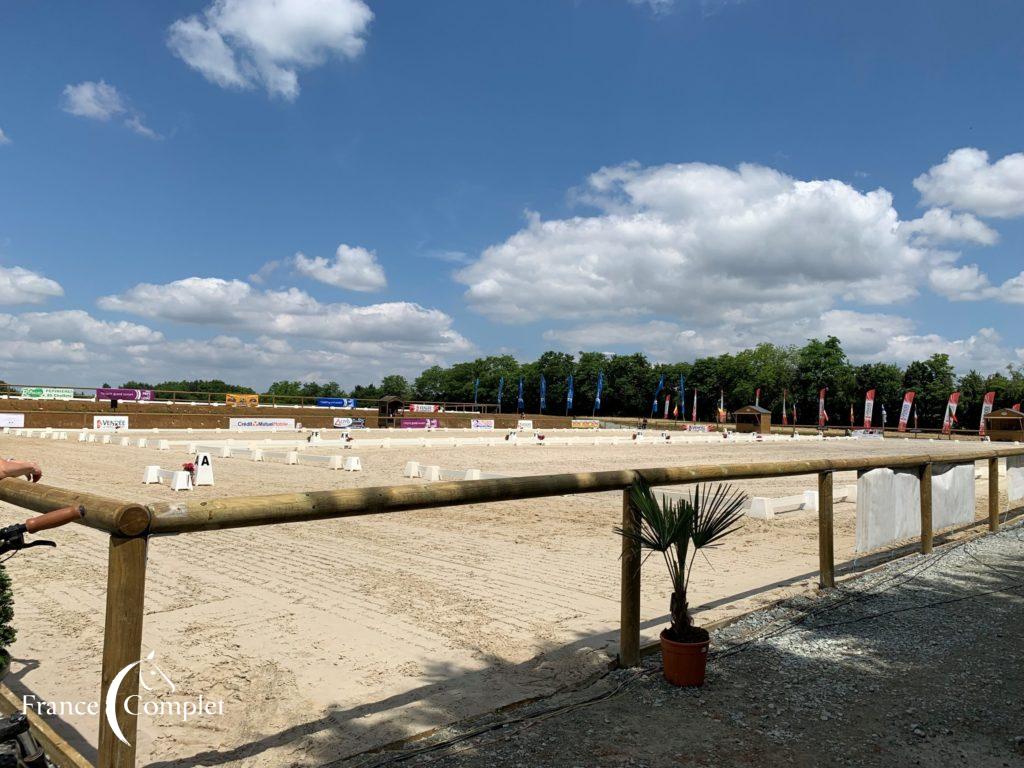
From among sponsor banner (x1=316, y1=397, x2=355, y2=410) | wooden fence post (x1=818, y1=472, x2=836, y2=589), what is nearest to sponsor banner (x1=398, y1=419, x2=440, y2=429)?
sponsor banner (x1=316, y1=397, x2=355, y2=410)

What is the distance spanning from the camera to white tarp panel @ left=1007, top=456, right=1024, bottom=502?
1177cm

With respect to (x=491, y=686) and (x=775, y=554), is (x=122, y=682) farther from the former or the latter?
(x=775, y=554)

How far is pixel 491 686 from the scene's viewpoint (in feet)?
13.1

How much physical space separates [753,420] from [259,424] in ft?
162

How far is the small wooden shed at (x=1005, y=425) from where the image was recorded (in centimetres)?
5400

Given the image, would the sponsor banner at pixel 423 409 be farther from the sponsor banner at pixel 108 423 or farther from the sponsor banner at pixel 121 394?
the sponsor banner at pixel 108 423

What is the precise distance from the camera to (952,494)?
8.31 meters

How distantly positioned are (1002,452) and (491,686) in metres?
9.30

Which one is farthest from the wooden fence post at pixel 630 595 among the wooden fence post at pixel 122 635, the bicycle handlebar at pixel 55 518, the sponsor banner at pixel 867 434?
the sponsor banner at pixel 867 434

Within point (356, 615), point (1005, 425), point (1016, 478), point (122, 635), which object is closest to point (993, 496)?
point (1016, 478)

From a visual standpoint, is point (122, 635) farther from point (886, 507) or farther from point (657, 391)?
point (657, 391)

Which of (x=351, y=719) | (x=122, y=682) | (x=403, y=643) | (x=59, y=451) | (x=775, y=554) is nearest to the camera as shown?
(x=122, y=682)

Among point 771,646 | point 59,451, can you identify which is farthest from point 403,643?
point 59,451

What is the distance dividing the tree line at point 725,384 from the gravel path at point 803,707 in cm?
7727
